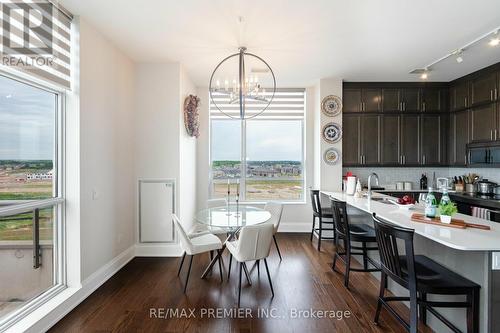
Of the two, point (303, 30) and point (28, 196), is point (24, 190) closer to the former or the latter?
point (28, 196)

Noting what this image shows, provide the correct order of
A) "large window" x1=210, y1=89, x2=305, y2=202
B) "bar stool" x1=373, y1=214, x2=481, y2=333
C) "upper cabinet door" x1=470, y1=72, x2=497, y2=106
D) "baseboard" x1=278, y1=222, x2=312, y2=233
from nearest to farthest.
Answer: "bar stool" x1=373, y1=214, x2=481, y2=333
"upper cabinet door" x1=470, y1=72, x2=497, y2=106
"baseboard" x1=278, y1=222, x2=312, y2=233
"large window" x1=210, y1=89, x2=305, y2=202

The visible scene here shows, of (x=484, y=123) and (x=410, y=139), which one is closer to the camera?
Result: (x=484, y=123)

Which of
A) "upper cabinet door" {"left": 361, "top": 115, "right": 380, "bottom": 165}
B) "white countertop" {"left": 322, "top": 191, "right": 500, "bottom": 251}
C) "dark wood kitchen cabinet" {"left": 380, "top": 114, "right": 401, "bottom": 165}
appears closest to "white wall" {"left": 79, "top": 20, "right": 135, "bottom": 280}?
"white countertop" {"left": 322, "top": 191, "right": 500, "bottom": 251}

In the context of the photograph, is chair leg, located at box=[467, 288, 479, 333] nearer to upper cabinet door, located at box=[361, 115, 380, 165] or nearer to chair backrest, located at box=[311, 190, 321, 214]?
chair backrest, located at box=[311, 190, 321, 214]

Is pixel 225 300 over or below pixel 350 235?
Result: below

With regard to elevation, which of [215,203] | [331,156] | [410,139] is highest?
[410,139]

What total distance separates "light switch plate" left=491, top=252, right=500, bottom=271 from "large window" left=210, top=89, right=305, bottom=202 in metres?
3.64

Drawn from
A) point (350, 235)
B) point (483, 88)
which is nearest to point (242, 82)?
point (350, 235)

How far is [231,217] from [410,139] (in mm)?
3902

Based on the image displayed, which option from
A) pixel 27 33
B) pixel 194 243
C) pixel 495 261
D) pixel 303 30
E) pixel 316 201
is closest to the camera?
pixel 495 261

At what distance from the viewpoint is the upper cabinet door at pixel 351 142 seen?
190 inches

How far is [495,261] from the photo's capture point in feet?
5.41

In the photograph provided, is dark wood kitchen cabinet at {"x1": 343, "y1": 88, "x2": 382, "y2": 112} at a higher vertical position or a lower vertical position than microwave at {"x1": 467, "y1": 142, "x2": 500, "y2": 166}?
higher

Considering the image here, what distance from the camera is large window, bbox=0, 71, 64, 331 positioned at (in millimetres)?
2045
